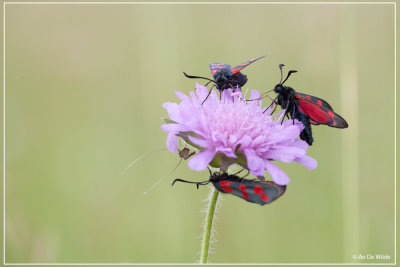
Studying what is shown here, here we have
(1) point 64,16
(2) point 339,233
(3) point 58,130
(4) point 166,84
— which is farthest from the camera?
(1) point 64,16

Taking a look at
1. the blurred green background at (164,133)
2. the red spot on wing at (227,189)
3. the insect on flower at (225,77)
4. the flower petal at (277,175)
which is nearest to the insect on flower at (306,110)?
the insect on flower at (225,77)

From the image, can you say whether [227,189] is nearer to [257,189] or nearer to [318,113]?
[257,189]

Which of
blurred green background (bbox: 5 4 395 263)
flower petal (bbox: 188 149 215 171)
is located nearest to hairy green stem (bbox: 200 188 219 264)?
flower petal (bbox: 188 149 215 171)

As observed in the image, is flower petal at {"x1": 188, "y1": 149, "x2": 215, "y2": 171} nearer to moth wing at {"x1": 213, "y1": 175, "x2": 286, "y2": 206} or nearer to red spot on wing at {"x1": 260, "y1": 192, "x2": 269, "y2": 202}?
moth wing at {"x1": 213, "y1": 175, "x2": 286, "y2": 206}

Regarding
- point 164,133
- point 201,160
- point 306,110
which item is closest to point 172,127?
point 201,160

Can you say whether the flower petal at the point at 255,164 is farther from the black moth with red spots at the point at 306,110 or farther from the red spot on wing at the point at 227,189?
the black moth with red spots at the point at 306,110

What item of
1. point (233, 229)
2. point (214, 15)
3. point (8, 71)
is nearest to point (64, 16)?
point (8, 71)

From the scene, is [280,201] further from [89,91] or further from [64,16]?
[64,16]
